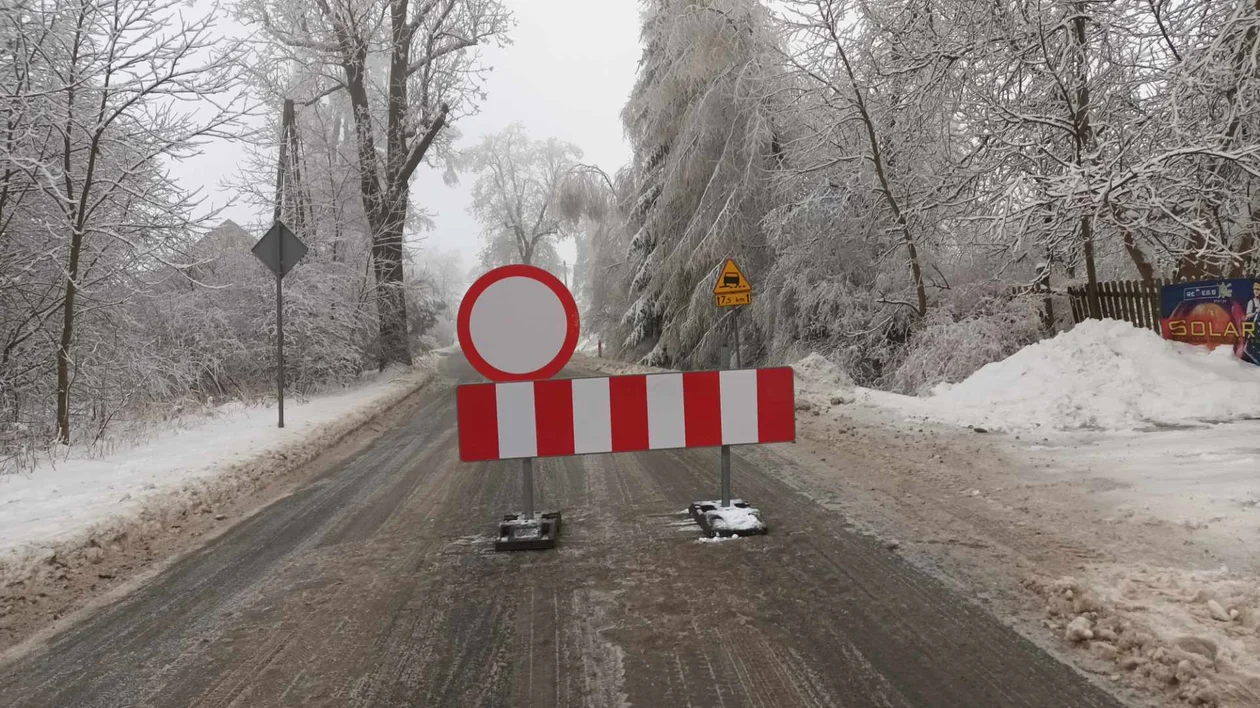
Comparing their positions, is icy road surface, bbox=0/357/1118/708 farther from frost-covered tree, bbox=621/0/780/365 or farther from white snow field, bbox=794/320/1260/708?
frost-covered tree, bbox=621/0/780/365

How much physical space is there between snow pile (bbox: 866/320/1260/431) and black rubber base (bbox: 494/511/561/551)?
5.78m

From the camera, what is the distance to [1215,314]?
8.97 metres

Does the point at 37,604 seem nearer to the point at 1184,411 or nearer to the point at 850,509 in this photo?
the point at 850,509

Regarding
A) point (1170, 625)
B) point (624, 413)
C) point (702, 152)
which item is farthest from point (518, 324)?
point (702, 152)

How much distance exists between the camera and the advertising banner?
28.1 feet

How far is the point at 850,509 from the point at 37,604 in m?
4.91

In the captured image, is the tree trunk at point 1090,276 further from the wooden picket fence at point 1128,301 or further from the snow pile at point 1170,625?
the snow pile at point 1170,625

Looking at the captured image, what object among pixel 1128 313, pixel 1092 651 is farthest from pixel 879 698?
pixel 1128 313

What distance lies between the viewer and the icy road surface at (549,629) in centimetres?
271

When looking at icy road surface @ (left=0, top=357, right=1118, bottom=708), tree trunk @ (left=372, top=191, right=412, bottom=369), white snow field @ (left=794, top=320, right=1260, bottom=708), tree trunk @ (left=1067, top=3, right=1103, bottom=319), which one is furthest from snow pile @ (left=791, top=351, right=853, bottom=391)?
tree trunk @ (left=372, top=191, right=412, bottom=369)

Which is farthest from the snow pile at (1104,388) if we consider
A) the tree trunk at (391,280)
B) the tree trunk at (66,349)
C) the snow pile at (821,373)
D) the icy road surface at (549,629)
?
the tree trunk at (391,280)

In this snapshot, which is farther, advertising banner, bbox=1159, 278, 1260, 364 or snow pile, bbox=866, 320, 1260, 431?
advertising banner, bbox=1159, 278, 1260, 364

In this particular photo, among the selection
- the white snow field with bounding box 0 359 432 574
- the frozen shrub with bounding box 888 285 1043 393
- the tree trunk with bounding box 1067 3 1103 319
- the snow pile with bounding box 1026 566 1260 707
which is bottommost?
the snow pile with bounding box 1026 566 1260 707

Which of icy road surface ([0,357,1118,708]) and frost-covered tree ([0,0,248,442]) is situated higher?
frost-covered tree ([0,0,248,442])
